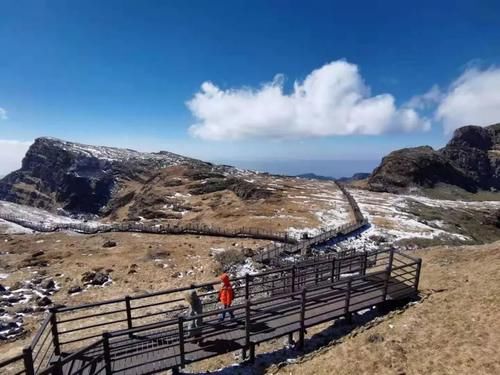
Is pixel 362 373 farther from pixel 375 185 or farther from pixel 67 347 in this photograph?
pixel 375 185

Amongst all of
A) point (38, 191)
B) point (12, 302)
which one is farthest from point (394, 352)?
point (38, 191)

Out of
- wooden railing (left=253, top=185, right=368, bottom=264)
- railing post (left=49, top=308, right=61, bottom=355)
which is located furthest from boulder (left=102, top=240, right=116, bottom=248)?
railing post (left=49, top=308, right=61, bottom=355)

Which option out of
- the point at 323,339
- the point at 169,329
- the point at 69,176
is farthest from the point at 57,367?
the point at 69,176

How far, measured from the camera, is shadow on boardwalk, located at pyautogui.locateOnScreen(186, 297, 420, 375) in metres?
11.6

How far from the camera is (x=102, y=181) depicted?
134 m

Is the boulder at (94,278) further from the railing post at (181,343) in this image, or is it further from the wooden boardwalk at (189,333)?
the railing post at (181,343)

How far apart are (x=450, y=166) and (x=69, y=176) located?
456 ft

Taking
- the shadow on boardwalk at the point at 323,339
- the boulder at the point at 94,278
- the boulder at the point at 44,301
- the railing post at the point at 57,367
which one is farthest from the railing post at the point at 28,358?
the boulder at the point at 94,278

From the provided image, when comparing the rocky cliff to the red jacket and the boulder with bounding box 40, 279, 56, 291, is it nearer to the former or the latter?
the boulder with bounding box 40, 279, 56, 291

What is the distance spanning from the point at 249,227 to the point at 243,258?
53.4 ft

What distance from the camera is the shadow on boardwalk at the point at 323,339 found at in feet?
38.2

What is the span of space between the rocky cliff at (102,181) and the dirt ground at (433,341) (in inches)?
2144

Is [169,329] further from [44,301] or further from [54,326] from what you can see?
[44,301]

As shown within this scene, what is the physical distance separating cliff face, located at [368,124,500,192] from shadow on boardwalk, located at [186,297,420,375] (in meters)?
84.7
